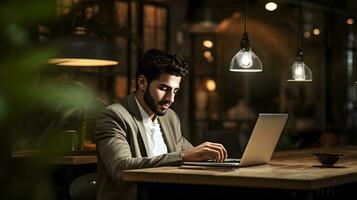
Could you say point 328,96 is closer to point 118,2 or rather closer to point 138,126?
point 118,2

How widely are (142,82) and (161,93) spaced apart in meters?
0.16

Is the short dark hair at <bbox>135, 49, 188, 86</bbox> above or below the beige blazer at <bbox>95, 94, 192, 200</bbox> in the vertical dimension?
above

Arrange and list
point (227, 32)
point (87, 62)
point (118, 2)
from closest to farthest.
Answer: point (87, 62) < point (118, 2) < point (227, 32)

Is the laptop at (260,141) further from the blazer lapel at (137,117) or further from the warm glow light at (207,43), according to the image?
the warm glow light at (207,43)

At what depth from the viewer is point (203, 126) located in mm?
12391

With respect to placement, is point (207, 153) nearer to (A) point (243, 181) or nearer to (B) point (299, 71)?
(A) point (243, 181)

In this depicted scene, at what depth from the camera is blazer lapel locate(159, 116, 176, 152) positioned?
13.4ft

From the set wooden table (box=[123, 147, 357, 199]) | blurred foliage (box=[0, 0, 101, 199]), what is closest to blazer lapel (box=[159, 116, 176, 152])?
wooden table (box=[123, 147, 357, 199])

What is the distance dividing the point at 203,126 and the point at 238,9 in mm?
2203

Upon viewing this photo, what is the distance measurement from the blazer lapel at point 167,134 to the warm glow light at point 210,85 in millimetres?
8328

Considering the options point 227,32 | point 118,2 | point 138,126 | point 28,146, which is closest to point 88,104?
point 138,126

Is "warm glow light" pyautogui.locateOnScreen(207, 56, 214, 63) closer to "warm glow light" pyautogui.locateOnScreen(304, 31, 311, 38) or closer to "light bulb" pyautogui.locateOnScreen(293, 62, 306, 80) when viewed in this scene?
"warm glow light" pyautogui.locateOnScreen(304, 31, 311, 38)

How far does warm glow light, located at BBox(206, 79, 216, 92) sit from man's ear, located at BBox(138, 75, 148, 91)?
842 centimetres

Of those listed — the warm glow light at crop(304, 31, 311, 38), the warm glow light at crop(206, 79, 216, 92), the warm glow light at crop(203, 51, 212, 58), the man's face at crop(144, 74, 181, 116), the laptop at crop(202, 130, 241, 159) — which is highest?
the warm glow light at crop(304, 31, 311, 38)
